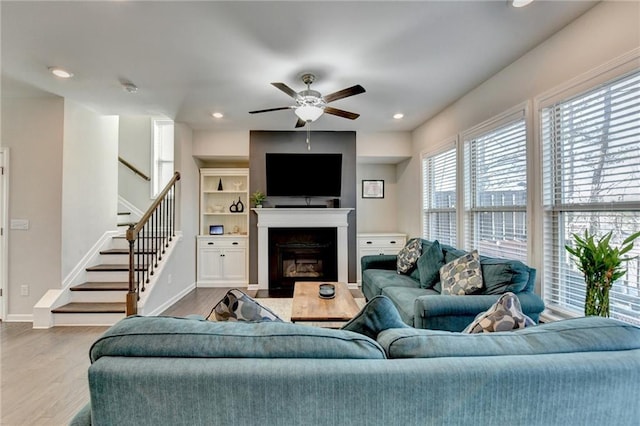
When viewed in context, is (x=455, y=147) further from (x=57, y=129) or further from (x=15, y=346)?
(x=15, y=346)

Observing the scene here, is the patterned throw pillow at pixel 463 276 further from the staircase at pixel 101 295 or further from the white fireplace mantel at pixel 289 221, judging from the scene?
the staircase at pixel 101 295

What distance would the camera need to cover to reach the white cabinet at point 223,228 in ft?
17.1

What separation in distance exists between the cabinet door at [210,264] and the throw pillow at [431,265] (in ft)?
11.2

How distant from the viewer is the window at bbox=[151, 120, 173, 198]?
237 inches

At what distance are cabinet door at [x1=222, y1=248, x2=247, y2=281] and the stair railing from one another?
103 cm

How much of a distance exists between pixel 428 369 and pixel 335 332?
327 mm

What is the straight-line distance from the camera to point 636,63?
177cm

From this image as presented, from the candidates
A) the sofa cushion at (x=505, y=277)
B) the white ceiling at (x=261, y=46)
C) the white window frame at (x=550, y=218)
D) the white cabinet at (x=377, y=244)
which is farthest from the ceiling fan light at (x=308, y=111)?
the white cabinet at (x=377, y=244)

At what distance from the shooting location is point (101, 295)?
148 inches

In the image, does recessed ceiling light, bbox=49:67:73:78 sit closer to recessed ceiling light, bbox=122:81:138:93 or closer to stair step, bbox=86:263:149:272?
recessed ceiling light, bbox=122:81:138:93

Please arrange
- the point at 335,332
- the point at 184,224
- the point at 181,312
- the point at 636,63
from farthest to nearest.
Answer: the point at 184,224, the point at 181,312, the point at 636,63, the point at 335,332

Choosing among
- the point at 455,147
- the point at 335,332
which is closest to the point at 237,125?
the point at 455,147

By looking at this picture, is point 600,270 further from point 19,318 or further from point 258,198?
point 19,318

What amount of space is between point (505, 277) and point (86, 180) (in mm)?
5077
